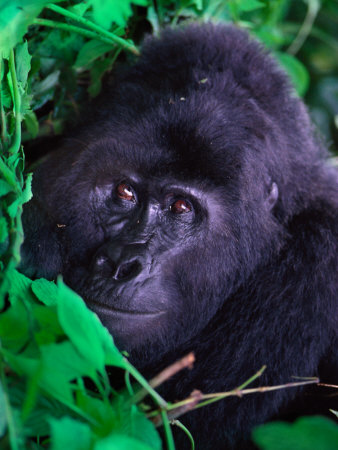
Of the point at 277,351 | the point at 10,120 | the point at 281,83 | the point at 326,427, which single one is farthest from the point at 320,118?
the point at 326,427

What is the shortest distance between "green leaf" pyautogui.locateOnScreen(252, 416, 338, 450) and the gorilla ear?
3.64ft

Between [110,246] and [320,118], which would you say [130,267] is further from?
[320,118]

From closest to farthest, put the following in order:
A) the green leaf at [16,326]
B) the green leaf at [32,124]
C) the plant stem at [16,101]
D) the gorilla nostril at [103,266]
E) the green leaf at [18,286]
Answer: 1. the green leaf at [16,326]
2. the green leaf at [18,286]
3. the plant stem at [16,101]
4. the gorilla nostril at [103,266]
5. the green leaf at [32,124]

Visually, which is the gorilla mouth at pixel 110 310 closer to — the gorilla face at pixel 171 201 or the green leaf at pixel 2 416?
the gorilla face at pixel 171 201

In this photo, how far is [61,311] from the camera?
120 centimetres

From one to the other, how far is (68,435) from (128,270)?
0.87 meters

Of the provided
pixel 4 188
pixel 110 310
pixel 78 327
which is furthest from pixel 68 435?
pixel 110 310

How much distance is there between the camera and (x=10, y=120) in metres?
1.81

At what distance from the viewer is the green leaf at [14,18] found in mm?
1474

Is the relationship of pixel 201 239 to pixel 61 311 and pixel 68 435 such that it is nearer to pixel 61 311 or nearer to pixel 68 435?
pixel 61 311

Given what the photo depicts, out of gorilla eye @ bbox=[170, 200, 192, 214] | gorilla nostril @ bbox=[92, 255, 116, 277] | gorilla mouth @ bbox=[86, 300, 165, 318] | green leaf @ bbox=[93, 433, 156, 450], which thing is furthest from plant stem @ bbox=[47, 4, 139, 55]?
green leaf @ bbox=[93, 433, 156, 450]

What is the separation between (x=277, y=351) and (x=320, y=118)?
8.68 feet

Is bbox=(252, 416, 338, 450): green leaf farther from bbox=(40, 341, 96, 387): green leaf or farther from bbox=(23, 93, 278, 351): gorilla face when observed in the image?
bbox=(23, 93, 278, 351): gorilla face

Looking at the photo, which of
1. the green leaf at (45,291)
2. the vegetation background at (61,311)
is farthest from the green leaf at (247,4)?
the green leaf at (45,291)
